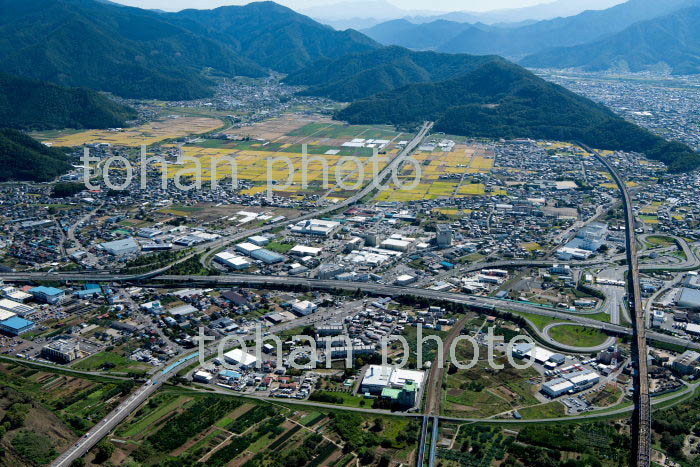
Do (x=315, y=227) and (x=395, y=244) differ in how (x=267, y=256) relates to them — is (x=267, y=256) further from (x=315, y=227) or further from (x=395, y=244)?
(x=395, y=244)

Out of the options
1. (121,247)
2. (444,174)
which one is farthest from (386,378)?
(444,174)

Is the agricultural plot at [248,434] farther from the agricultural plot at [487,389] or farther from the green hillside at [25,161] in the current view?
the green hillside at [25,161]

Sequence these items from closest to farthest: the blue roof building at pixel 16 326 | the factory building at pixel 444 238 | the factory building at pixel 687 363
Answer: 1. the factory building at pixel 687 363
2. the blue roof building at pixel 16 326
3. the factory building at pixel 444 238

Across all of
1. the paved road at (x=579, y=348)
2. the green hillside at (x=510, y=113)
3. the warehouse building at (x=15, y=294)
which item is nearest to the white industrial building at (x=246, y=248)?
the warehouse building at (x=15, y=294)

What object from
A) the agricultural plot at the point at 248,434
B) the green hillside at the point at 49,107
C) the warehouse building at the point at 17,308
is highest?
the green hillside at the point at 49,107

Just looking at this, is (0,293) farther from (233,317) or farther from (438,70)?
(438,70)

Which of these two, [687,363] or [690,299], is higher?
[690,299]

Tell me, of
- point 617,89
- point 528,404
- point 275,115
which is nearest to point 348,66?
point 275,115
